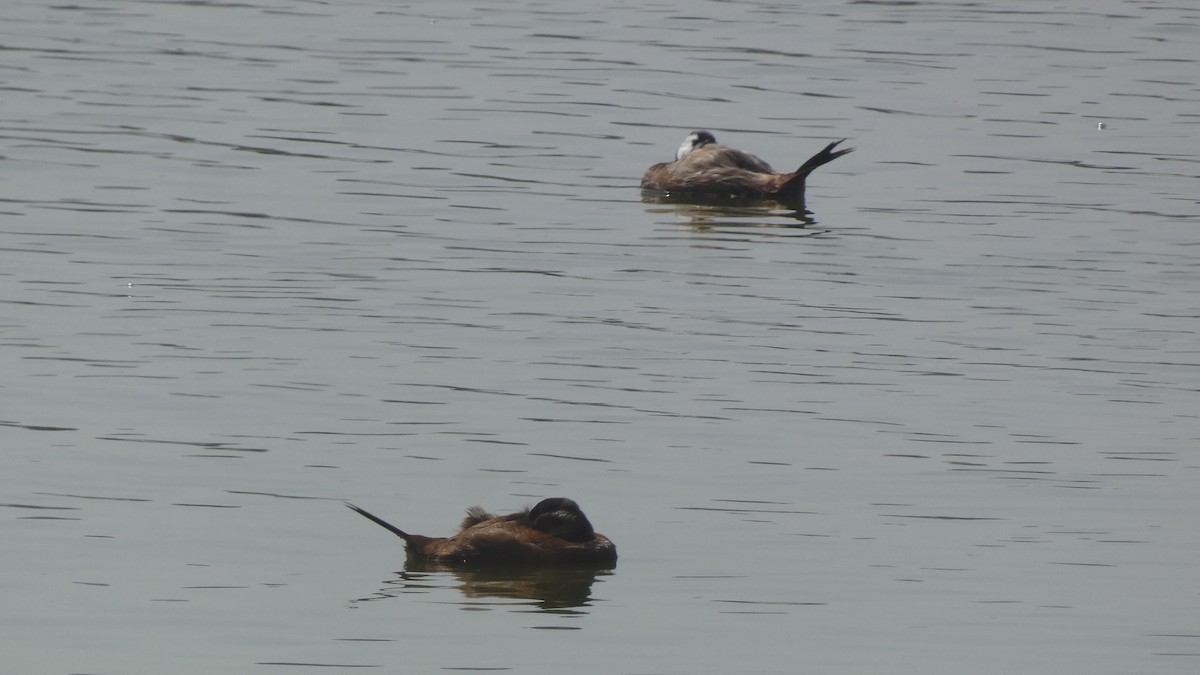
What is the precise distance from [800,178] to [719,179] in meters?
0.82

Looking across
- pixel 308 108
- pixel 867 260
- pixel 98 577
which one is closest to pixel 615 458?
pixel 98 577

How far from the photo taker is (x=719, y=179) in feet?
67.3

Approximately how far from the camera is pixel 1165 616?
9391mm

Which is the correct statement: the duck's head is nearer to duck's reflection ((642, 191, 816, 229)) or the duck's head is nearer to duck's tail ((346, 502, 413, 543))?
duck's reflection ((642, 191, 816, 229))

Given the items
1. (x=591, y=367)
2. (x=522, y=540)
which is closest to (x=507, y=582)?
(x=522, y=540)

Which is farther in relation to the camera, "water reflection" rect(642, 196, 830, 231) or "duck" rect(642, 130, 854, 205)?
"duck" rect(642, 130, 854, 205)

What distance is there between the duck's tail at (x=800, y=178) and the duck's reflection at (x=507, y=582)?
9.97 meters

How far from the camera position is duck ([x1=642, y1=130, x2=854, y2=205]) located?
66.5 ft

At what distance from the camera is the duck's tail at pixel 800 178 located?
19.8 metres

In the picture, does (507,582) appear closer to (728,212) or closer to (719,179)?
(728,212)

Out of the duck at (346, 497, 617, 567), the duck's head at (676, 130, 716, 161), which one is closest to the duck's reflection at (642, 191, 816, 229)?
the duck's head at (676, 130, 716, 161)

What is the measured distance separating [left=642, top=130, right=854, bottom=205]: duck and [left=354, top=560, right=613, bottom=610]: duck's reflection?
33.8 ft

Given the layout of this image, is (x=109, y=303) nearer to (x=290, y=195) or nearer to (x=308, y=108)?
(x=290, y=195)

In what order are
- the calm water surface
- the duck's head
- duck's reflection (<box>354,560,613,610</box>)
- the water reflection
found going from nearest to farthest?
the calm water surface < duck's reflection (<box>354,560,613,610</box>) < the water reflection < the duck's head
